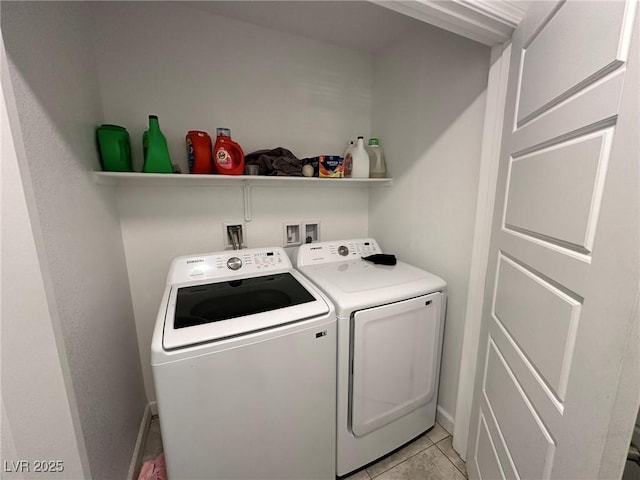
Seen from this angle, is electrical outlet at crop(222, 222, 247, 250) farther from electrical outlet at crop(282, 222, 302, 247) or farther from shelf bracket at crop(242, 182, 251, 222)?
electrical outlet at crop(282, 222, 302, 247)

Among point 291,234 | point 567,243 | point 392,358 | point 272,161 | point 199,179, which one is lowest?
point 392,358

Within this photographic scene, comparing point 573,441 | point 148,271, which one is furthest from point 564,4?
point 148,271

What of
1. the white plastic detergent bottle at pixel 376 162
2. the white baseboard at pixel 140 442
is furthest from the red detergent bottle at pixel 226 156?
the white baseboard at pixel 140 442

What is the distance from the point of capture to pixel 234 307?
1.17 m

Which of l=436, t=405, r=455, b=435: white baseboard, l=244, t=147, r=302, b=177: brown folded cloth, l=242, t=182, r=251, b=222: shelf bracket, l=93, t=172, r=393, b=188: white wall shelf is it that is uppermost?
l=244, t=147, r=302, b=177: brown folded cloth

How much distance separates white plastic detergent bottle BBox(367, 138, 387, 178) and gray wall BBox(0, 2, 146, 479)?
5.57ft

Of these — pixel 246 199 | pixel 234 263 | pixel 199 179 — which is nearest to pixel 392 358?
pixel 234 263

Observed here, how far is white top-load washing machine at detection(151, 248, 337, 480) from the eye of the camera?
36.7 inches

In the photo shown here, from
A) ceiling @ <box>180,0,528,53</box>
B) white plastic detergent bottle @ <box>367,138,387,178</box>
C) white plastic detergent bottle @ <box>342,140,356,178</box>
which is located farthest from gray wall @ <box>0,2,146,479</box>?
white plastic detergent bottle @ <box>367,138,387,178</box>

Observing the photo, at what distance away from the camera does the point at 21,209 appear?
0.71 metres

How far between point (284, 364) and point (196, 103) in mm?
1604

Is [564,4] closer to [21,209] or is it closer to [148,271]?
[21,209]

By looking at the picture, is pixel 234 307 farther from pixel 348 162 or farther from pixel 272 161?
pixel 348 162

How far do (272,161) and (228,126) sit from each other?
1.27 ft
